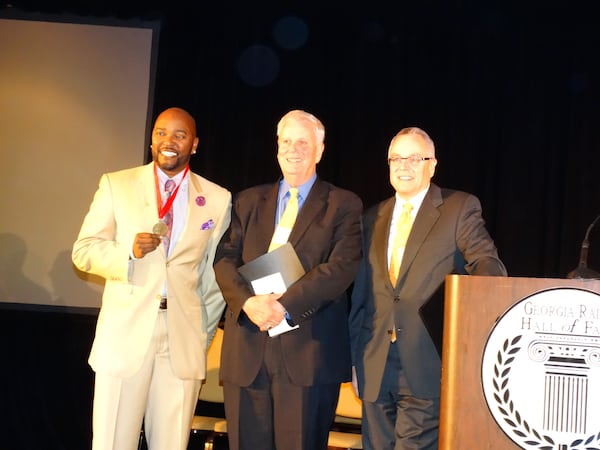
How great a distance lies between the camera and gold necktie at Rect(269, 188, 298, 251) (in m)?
2.82

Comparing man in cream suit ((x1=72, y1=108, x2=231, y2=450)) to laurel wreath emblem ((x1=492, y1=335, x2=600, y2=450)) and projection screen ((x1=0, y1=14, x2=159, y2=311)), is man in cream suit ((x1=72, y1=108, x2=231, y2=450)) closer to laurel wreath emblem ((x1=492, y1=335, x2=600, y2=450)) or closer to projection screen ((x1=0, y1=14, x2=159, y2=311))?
laurel wreath emblem ((x1=492, y1=335, x2=600, y2=450))

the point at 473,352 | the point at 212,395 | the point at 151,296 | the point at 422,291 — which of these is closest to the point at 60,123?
the point at 212,395

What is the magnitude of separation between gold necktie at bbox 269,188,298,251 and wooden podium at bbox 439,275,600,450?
3.28ft

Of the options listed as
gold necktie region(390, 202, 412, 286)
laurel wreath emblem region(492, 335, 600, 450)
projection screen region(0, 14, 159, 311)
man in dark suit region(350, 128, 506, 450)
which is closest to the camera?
laurel wreath emblem region(492, 335, 600, 450)

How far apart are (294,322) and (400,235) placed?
58 cm

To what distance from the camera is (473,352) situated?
1930 millimetres

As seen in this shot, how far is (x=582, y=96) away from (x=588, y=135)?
0.30 metres

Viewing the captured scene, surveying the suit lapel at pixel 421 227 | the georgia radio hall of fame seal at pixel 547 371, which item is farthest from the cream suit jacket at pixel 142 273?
the georgia radio hall of fame seal at pixel 547 371

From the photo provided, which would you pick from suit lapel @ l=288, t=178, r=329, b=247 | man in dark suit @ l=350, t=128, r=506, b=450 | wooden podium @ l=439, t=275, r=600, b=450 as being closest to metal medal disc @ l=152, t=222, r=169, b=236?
suit lapel @ l=288, t=178, r=329, b=247

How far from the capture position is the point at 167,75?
5.46 m

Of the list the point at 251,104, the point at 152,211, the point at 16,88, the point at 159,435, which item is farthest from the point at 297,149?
the point at 16,88

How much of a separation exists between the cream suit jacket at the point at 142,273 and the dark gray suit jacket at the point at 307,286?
0.22 metres

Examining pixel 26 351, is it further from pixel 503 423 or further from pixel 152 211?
pixel 503 423

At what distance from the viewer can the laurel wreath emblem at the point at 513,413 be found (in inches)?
71.7
